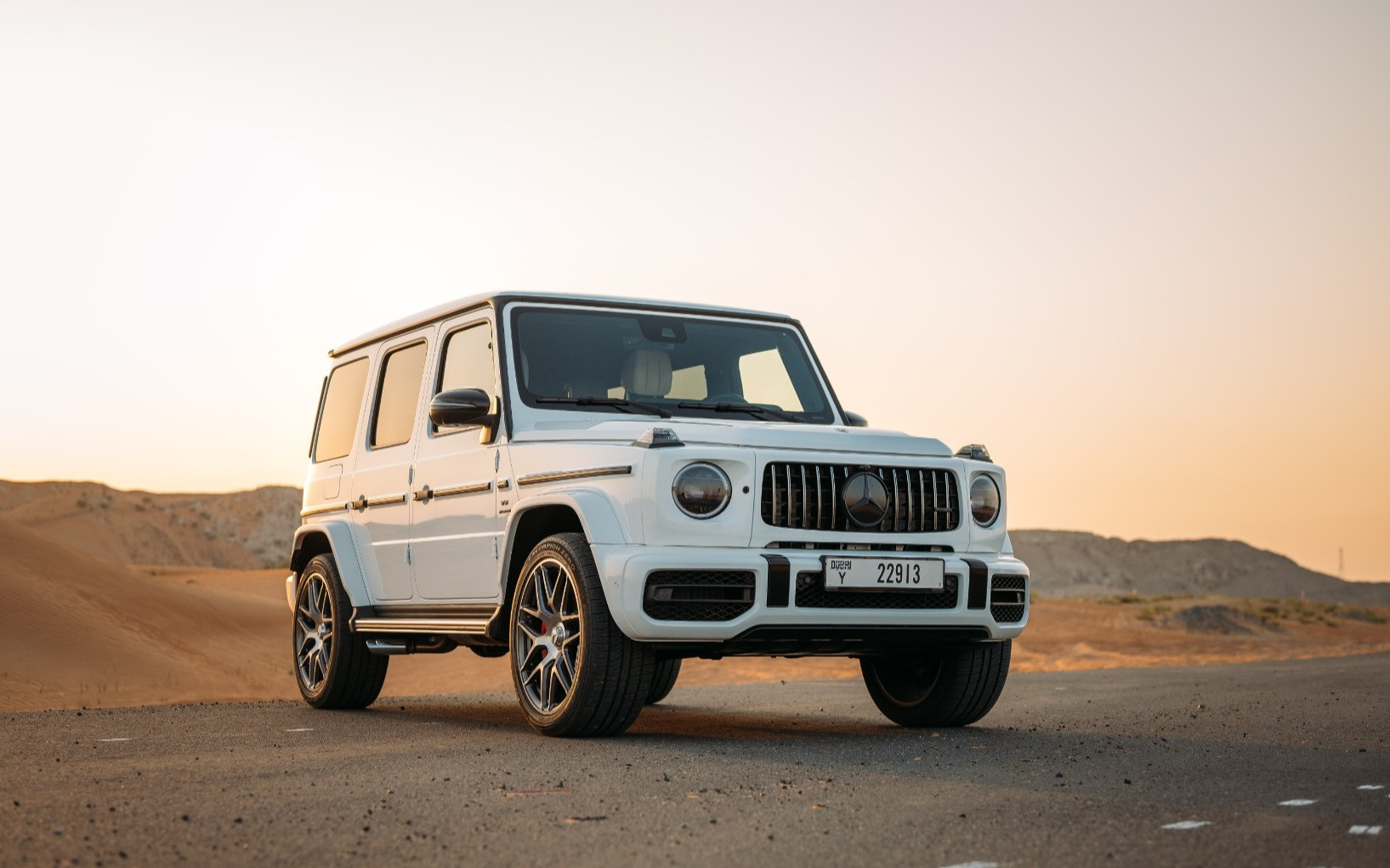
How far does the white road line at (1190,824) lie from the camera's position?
15.2 feet

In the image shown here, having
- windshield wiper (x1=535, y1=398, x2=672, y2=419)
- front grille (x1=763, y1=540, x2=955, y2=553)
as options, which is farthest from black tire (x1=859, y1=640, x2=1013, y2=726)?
windshield wiper (x1=535, y1=398, x2=672, y2=419)

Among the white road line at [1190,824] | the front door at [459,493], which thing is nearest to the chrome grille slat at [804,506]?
the front door at [459,493]

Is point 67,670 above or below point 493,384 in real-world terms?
below

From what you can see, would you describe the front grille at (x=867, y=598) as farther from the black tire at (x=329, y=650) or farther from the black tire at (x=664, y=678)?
the black tire at (x=329, y=650)

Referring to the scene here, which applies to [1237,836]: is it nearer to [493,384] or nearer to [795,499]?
[795,499]

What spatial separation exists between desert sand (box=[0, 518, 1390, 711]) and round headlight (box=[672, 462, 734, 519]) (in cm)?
870

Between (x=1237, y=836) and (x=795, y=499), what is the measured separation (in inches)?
117

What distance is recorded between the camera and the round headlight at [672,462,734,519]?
6840mm

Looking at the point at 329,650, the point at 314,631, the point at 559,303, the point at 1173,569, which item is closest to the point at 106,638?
the point at 314,631

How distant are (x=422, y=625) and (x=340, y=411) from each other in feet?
8.49

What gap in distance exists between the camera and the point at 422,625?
8.50m

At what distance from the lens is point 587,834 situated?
447cm

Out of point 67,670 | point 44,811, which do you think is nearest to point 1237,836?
point 44,811

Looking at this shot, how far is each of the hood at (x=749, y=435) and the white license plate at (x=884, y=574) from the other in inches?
22.7
